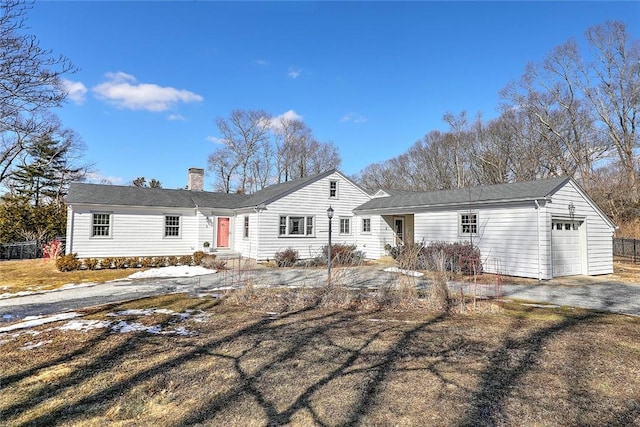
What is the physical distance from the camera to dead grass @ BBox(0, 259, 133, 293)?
1009 cm

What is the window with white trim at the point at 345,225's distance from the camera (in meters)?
19.0

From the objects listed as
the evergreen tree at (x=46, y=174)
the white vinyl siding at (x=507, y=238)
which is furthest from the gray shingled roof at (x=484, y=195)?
the evergreen tree at (x=46, y=174)

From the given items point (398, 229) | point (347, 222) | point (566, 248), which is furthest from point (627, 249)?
point (347, 222)

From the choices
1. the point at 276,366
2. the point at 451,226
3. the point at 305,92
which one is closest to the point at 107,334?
the point at 276,366

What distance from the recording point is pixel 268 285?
9.73 metres

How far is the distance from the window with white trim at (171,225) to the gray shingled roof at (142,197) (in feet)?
2.30

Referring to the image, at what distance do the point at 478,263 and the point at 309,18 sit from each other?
1174 cm

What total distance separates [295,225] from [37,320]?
12.1 meters

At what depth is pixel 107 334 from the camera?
5.17 meters

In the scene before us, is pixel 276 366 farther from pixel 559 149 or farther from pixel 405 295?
pixel 559 149

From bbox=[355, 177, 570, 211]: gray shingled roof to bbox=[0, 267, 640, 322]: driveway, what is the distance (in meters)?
3.18

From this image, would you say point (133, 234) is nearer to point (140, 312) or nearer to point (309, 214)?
point (309, 214)

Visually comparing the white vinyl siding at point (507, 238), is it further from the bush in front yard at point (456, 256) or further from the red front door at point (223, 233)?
the red front door at point (223, 233)

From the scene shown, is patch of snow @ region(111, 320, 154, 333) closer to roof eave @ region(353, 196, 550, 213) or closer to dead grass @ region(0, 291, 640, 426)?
dead grass @ region(0, 291, 640, 426)
